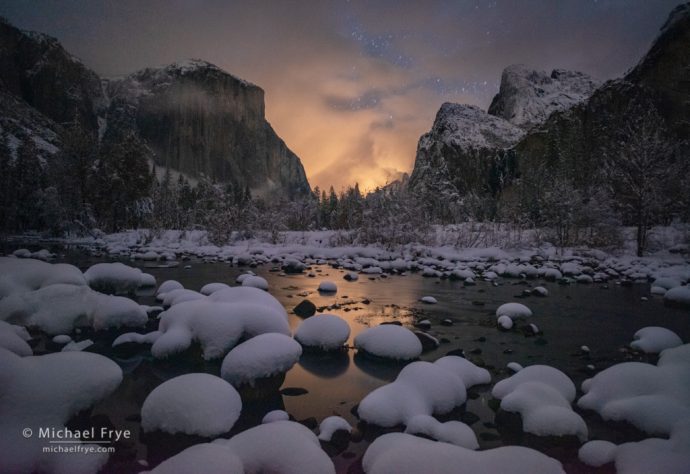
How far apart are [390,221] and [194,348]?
1472 centimetres

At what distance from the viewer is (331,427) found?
2553mm

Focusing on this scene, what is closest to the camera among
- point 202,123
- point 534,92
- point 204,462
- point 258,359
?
point 204,462

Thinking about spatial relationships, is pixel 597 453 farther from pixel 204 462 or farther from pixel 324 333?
pixel 324 333

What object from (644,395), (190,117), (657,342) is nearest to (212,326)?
(644,395)

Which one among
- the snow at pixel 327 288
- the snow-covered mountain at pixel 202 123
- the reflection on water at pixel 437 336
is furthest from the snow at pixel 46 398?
the snow-covered mountain at pixel 202 123

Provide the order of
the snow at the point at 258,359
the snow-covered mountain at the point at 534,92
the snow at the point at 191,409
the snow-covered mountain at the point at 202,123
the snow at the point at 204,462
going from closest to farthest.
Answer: the snow at the point at 204,462, the snow at the point at 191,409, the snow at the point at 258,359, the snow-covered mountain at the point at 534,92, the snow-covered mountain at the point at 202,123

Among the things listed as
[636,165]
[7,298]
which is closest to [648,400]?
[7,298]

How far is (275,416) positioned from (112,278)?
19.1 feet

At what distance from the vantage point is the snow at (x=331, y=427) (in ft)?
8.17

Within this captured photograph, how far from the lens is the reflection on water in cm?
294

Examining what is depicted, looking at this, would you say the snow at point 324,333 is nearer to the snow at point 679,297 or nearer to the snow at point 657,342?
the snow at point 657,342

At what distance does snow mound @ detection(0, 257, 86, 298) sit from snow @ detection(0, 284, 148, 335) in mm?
245

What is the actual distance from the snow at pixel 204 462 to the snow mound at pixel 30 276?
4.62 m

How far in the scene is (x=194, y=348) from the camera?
153 inches
